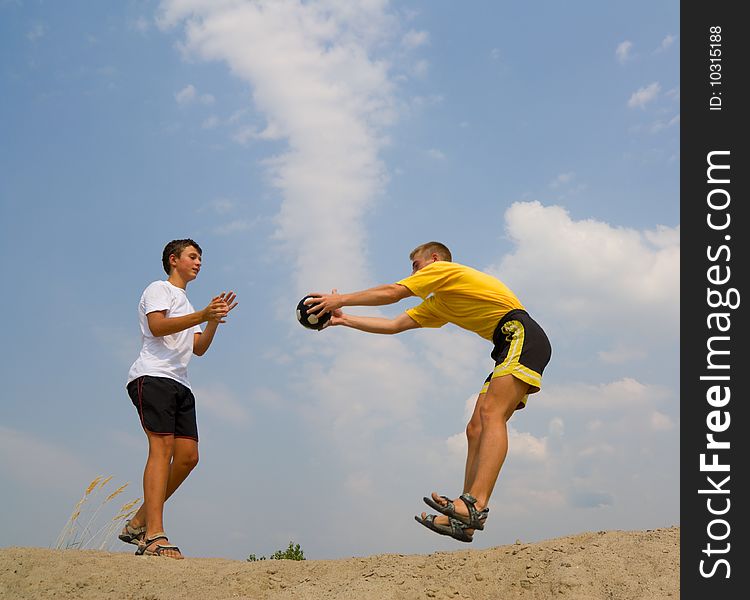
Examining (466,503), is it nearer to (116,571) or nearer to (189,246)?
(116,571)

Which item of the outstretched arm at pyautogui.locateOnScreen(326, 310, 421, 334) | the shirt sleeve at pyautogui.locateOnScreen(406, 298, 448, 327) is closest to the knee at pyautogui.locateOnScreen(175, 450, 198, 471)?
the outstretched arm at pyautogui.locateOnScreen(326, 310, 421, 334)

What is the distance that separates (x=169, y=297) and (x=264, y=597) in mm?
2543

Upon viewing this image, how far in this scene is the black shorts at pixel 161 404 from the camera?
19.0 ft

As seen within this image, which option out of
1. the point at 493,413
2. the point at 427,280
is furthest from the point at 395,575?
the point at 427,280

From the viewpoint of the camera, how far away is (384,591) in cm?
465

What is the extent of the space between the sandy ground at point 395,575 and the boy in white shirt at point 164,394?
0.42 m

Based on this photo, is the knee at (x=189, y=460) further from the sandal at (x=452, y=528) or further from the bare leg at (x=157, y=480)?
the sandal at (x=452, y=528)

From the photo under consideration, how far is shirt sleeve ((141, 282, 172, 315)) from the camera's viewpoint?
595 cm

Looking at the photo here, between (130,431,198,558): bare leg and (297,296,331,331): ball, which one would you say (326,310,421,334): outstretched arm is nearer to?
(297,296,331,331): ball

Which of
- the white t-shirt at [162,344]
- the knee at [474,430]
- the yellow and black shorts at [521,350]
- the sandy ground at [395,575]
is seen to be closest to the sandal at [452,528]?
the sandy ground at [395,575]

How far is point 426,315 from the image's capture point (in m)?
6.00

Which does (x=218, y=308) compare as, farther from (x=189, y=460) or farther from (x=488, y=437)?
(x=488, y=437)

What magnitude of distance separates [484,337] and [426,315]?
0.60 m
